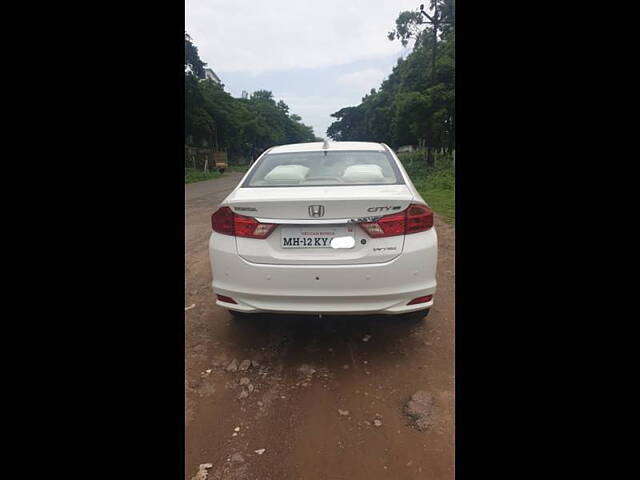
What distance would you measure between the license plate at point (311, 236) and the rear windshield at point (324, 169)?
561 mm

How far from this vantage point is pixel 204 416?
82.6 inches

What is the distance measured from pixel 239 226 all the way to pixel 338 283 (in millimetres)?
750

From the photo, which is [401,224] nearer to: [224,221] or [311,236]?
[311,236]

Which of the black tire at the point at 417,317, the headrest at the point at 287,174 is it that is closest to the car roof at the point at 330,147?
the headrest at the point at 287,174

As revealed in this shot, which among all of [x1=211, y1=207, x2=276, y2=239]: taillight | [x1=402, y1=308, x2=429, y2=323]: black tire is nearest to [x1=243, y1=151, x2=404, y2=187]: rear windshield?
[x1=211, y1=207, x2=276, y2=239]: taillight

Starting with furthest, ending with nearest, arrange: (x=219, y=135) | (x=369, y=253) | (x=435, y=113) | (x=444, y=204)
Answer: (x=219, y=135), (x=435, y=113), (x=444, y=204), (x=369, y=253)

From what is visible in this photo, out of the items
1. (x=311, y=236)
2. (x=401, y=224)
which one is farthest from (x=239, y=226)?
(x=401, y=224)

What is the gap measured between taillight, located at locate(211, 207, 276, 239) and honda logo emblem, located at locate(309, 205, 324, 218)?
259mm

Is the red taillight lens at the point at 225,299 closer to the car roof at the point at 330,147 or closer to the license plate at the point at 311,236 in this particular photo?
the license plate at the point at 311,236

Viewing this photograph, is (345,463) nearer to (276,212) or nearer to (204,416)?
(204,416)

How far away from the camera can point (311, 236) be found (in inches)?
92.7
